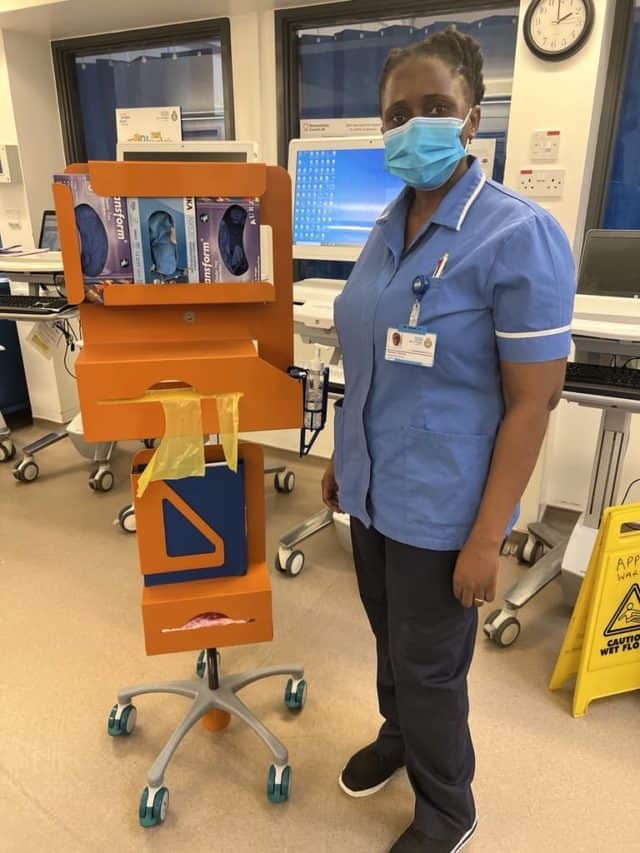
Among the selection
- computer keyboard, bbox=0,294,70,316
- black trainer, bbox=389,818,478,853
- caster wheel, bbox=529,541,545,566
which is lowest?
caster wheel, bbox=529,541,545,566

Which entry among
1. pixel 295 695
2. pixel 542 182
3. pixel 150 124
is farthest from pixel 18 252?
pixel 295 695

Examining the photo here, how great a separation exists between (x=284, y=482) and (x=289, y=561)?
69 cm

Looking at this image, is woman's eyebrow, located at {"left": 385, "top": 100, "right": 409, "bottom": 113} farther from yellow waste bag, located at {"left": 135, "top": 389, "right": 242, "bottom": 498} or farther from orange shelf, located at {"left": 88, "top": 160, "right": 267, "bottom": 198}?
yellow waste bag, located at {"left": 135, "top": 389, "right": 242, "bottom": 498}

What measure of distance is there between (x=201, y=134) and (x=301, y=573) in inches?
91.9

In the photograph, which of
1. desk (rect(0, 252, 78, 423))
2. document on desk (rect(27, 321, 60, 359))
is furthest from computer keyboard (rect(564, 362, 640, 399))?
desk (rect(0, 252, 78, 423))

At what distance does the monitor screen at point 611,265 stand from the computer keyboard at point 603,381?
0.40m

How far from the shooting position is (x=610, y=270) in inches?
76.8

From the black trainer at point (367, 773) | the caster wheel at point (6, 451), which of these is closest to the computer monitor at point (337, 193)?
the black trainer at point (367, 773)

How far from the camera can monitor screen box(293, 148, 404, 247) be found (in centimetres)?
221

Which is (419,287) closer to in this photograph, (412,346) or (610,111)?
(412,346)

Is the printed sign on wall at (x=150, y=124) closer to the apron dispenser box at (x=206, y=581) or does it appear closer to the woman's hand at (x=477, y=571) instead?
the apron dispenser box at (x=206, y=581)

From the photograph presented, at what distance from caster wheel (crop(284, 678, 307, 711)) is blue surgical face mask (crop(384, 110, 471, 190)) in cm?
130

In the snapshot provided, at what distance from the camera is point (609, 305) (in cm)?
181

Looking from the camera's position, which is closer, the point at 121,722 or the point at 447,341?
the point at 447,341
